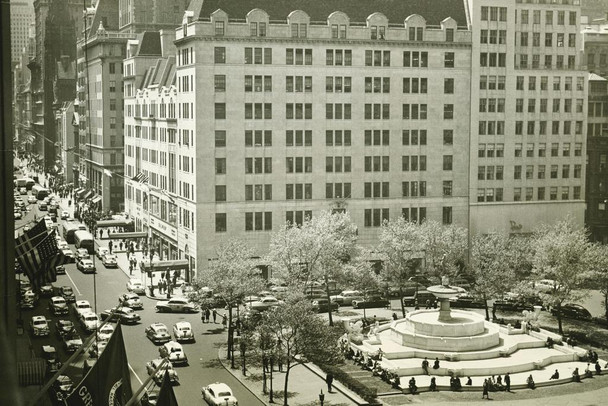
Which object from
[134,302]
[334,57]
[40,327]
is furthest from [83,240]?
[40,327]

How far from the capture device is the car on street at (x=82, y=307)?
72.3 m

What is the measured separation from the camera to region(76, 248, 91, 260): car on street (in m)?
99.9

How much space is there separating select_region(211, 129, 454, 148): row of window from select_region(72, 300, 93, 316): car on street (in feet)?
88.4

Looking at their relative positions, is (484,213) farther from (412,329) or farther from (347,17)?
(412,329)

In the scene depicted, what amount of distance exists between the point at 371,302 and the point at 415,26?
3599 cm

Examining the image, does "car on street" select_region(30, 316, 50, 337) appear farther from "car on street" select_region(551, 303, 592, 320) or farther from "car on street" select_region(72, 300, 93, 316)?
"car on street" select_region(551, 303, 592, 320)

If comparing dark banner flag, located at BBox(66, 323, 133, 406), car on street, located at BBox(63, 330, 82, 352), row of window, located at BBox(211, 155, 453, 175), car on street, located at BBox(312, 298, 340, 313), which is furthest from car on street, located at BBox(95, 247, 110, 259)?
dark banner flag, located at BBox(66, 323, 133, 406)

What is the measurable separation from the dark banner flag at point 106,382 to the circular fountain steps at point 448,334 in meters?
51.9

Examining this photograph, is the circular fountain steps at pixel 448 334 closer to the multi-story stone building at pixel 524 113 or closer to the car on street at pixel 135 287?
the car on street at pixel 135 287

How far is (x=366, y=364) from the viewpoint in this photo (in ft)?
207

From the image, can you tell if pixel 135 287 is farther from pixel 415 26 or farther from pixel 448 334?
pixel 415 26

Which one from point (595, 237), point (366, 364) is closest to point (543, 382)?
point (366, 364)

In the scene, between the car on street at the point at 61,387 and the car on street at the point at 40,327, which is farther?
the car on street at the point at 40,327

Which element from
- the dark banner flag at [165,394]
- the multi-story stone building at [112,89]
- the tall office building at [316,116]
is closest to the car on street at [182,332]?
the tall office building at [316,116]
